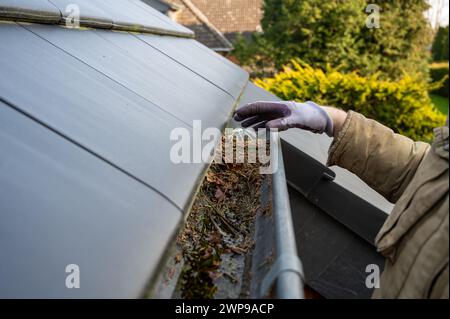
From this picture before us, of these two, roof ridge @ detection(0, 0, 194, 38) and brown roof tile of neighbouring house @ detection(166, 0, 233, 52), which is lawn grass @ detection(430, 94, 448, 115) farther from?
roof ridge @ detection(0, 0, 194, 38)

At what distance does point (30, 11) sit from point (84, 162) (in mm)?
1105

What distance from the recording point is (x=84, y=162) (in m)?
1.21

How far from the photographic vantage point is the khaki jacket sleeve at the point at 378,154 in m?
1.79

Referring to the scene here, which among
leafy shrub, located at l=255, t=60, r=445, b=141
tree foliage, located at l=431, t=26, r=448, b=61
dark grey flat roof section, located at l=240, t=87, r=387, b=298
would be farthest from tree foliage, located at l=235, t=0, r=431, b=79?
tree foliage, located at l=431, t=26, r=448, b=61

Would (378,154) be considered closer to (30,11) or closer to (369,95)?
(30,11)

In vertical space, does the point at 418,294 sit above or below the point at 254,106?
below

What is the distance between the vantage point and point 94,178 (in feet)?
3.80

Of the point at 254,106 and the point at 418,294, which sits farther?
the point at 254,106

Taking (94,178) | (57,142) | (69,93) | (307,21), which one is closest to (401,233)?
(94,178)

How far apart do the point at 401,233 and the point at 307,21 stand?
1167 centimetres

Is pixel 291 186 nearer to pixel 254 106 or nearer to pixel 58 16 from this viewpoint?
pixel 254 106

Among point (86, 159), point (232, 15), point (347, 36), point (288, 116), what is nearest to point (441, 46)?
point (232, 15)

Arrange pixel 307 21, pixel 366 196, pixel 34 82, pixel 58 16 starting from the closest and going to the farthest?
pixel 34 82 → pixel 58 16 → pixel 366 196 → pixel 307 21
